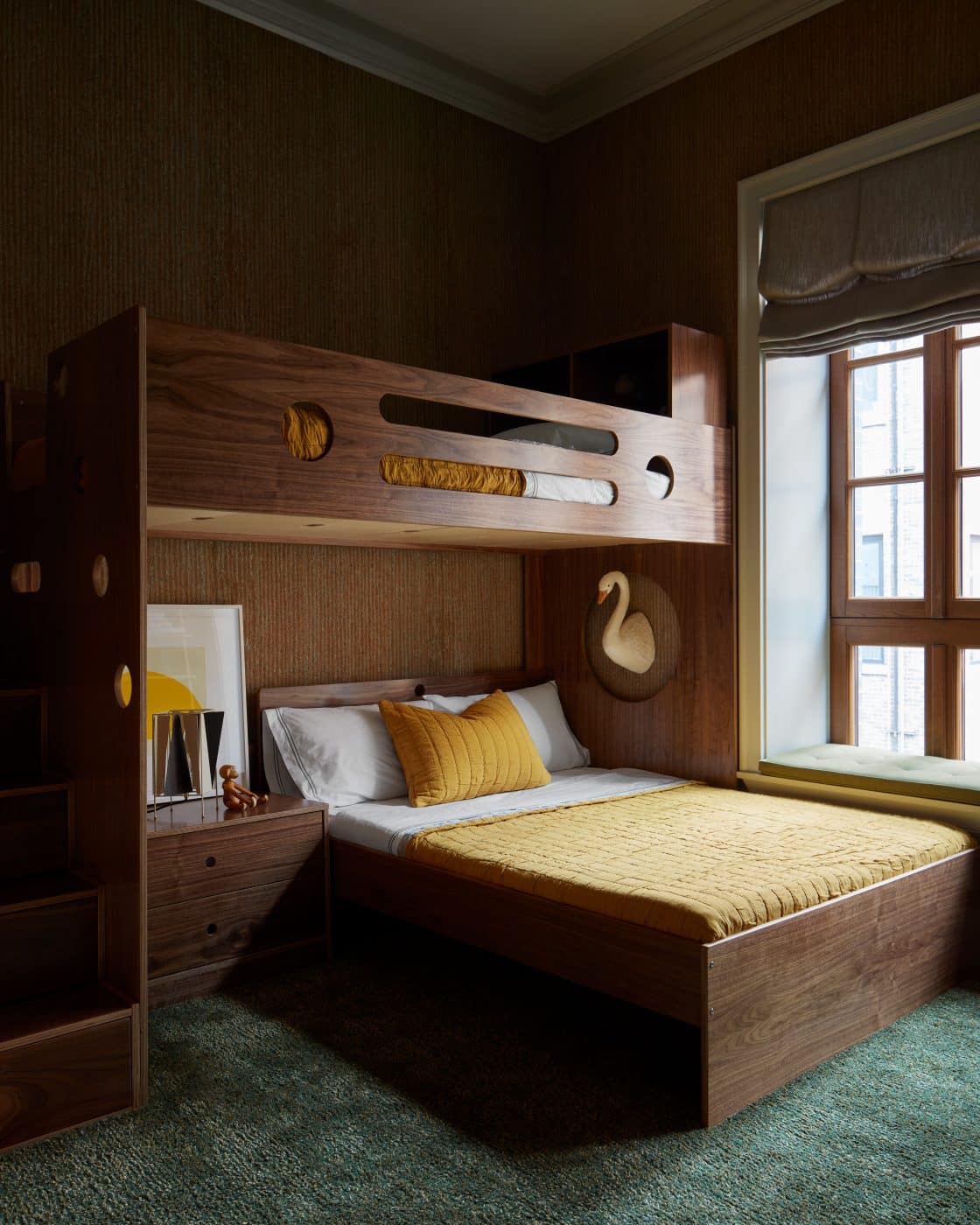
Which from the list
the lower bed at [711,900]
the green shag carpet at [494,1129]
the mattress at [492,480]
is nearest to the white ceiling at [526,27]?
Answer: the mattress at [492,480]

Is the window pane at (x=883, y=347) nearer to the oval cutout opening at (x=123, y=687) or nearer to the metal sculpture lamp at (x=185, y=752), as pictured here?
the metal sculpture lamp at (x=185, y=752)

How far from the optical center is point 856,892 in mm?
2312

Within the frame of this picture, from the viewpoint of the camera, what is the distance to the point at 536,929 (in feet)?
7.52

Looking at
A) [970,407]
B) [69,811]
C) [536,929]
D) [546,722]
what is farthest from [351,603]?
[970,407]

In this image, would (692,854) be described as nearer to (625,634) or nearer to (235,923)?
(235,923)

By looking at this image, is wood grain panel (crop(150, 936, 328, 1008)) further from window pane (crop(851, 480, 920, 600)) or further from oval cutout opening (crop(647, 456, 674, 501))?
window pane (crop(851, 480, 920, 600))

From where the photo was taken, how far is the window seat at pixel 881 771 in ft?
9.56

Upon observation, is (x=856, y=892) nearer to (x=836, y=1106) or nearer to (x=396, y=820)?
(x=836, y=1106)

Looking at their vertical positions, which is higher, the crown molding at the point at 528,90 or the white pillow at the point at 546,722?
the crown molding at the point at 528,90

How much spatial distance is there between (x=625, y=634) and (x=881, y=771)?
1.06 m

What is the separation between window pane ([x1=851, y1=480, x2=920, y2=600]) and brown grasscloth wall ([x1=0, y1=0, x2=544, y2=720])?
4.29ft

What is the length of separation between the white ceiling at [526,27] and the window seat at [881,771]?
8.43 feet

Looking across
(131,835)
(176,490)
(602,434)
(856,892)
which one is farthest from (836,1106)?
(602,434)

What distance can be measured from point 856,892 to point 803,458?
1.68m
